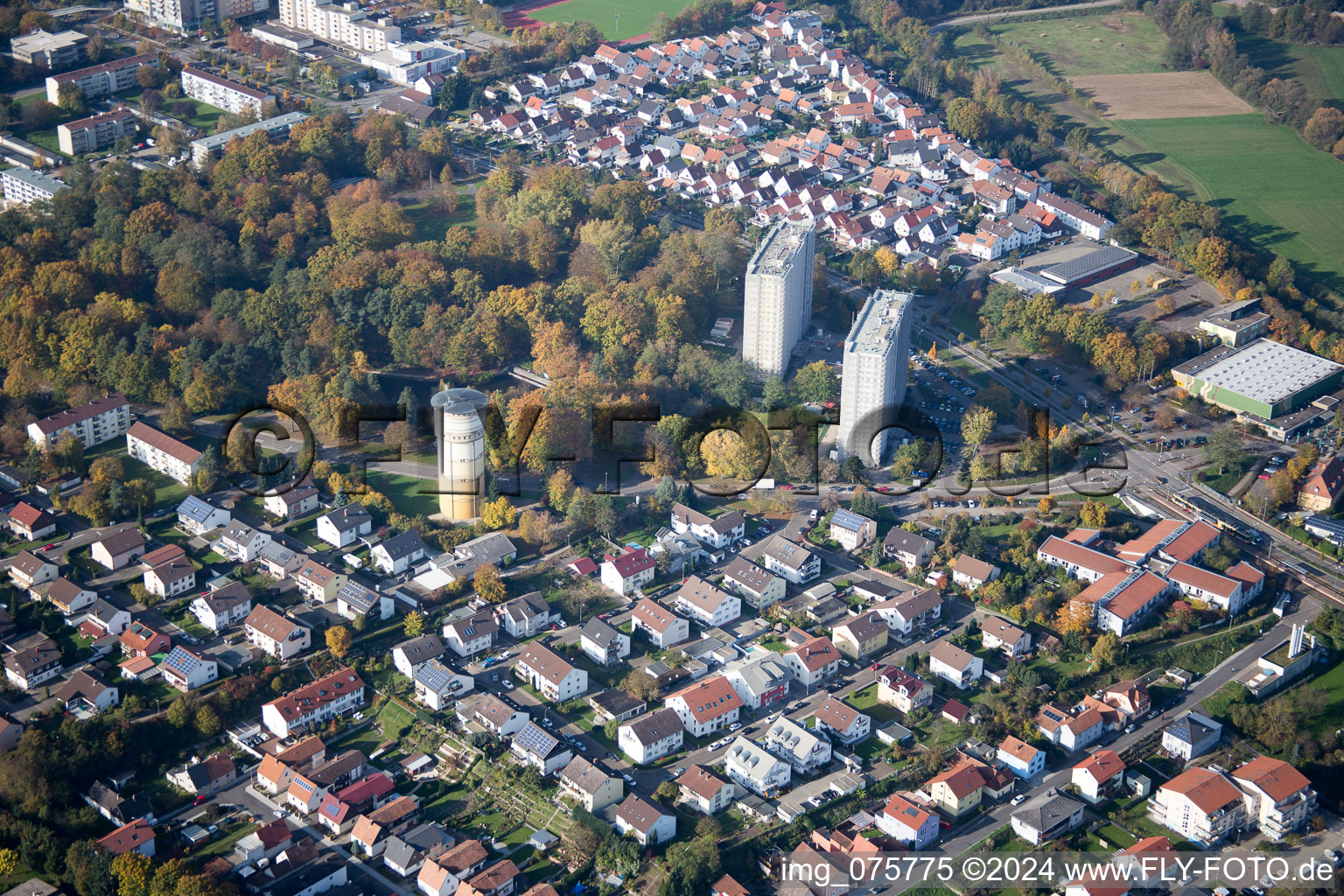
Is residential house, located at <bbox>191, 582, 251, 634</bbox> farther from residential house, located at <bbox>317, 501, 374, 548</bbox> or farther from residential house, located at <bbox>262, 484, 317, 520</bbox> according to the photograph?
residential house, located at <bbox>262, 484, 317, 520</bbox>

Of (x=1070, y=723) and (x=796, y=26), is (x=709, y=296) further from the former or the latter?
(x=796, y=26)

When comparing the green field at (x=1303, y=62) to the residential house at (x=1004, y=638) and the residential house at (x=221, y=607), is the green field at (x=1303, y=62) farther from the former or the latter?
the residential house at (x=221, y=607)

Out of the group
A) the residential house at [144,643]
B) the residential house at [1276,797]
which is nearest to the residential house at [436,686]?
the residential house at [144,643]

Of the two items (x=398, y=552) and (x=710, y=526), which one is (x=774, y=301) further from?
(x=398, y=552)

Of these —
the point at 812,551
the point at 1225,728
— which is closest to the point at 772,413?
the point at 812,551

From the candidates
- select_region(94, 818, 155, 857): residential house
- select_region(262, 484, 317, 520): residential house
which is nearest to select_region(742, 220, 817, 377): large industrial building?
select_region(262, 484, 317, 520): residential house

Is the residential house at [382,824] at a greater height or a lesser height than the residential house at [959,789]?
lesser
